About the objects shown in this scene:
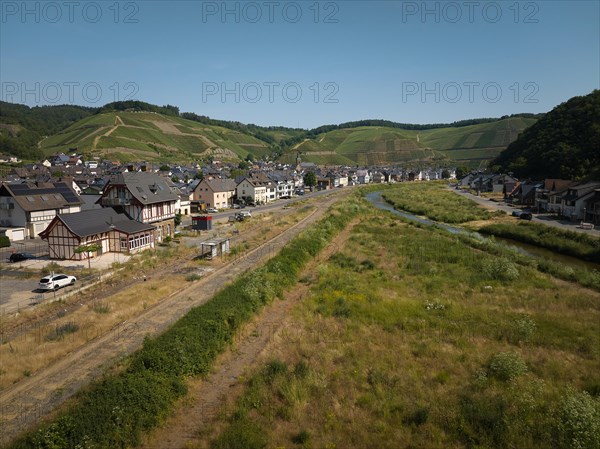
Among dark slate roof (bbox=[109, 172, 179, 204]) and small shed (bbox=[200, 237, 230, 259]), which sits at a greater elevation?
dark slate roof (bbox=[109, 172, 179, 204])

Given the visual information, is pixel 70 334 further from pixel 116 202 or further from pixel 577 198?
pixel 577 198

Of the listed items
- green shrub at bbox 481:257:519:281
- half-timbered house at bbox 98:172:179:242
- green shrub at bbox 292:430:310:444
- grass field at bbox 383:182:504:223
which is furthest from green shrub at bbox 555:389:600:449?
grass field at bbox 383:182:504:223

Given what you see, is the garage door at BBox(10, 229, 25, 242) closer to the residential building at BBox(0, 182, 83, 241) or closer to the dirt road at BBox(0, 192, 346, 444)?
the residential building at BBox(0, 182, 83, 241)

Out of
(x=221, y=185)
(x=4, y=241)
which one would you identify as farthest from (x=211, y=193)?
(x=4, y=241)

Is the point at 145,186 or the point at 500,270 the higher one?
the point at 145,186

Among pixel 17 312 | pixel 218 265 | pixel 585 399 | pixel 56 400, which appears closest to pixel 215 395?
pixel 56 400
